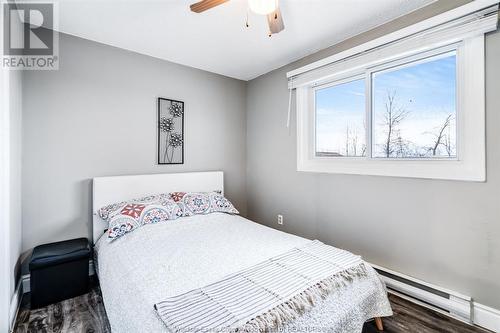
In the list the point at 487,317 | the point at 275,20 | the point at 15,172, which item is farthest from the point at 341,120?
the point at 15,172

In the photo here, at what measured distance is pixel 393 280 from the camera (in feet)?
6.95

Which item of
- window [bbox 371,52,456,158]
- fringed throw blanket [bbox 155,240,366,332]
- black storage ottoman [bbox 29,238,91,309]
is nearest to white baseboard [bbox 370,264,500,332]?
fringed throw blanket [bbox 155,240,366,332]

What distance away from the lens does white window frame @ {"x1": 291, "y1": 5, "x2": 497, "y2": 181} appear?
1.69 metres

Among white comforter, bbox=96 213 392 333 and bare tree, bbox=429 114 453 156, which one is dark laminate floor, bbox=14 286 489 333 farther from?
bare tree, bbox=429 114 453 156

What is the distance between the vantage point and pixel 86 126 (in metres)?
2.46

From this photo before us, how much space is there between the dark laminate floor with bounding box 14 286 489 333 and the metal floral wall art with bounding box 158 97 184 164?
162 centimetres

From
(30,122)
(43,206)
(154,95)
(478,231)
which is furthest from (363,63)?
(43,206)

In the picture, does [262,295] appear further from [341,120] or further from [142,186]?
[341,120]

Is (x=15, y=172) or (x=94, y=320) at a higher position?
(x=15, y=172)

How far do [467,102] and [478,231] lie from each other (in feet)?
3.09

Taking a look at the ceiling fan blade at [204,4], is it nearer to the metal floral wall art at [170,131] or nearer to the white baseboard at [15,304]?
the metal floral wall art at [170,131]

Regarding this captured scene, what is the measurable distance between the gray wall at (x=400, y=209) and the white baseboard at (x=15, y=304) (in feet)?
8.60

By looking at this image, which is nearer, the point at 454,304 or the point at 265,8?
the point at 265,8

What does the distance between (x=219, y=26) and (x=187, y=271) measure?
6.94 feet
